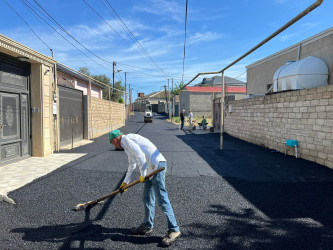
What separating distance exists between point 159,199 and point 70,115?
9336 millimetres

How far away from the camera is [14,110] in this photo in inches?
291

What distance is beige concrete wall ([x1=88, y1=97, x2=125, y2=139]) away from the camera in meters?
13.5

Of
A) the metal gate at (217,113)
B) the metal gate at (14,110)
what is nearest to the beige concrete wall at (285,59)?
the metal gate at (217,113)

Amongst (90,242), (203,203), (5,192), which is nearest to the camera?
(90,242)

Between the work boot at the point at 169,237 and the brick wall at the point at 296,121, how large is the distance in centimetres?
→ 569

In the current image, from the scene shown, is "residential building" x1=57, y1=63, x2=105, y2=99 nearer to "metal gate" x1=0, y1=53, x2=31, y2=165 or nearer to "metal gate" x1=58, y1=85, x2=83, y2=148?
"metal gate" x1=58, y1=85, x2=83, y2=148

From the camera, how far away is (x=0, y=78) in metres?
6.84

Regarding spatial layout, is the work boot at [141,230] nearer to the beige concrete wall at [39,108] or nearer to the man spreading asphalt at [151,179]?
the man spreading asphalt at [151,179]

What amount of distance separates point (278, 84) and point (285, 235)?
995 cm

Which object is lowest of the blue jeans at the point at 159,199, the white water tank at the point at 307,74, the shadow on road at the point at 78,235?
the shadow on road at the point at 78,235

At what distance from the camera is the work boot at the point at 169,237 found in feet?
9.94

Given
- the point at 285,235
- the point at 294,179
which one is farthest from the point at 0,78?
the point at 294,179

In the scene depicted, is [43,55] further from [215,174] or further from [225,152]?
[225,152]

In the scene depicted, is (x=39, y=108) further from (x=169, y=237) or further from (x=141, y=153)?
(x=169, y=237)
